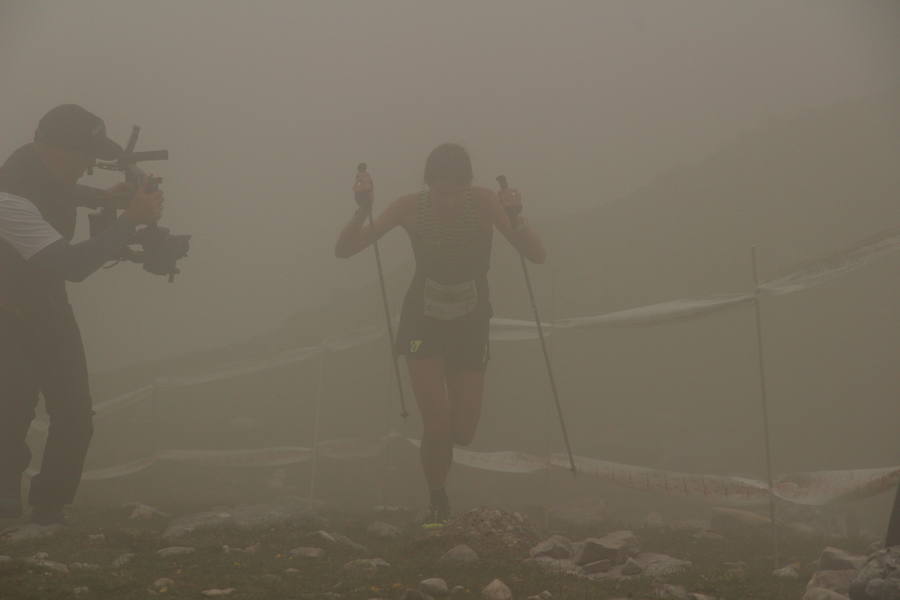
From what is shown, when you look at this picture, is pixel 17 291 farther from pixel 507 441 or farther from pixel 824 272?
pixel 507 441

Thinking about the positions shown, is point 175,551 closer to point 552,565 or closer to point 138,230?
point 552,565

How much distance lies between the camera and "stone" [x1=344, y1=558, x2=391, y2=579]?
5.64 m

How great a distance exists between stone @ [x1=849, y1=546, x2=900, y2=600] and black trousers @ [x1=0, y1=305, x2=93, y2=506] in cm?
567

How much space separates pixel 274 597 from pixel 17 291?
3.53 m

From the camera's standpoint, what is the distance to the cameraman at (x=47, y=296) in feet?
22.0

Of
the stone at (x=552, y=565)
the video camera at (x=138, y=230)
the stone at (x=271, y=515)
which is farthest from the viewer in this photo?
the stone at (x=271, y=515)

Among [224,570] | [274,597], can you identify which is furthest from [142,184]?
[274,597]

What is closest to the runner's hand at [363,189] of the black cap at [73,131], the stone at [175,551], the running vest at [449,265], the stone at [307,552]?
the running vest at [449,265]

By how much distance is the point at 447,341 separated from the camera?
27.8ft

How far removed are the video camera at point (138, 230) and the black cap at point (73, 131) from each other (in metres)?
0.18

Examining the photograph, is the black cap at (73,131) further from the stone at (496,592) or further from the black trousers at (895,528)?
the black trousers at (895,528)

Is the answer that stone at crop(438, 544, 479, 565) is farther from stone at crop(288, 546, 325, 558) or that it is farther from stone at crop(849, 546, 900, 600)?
stone at crop(849, 546, 900, 600)

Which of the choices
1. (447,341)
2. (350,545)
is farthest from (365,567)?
(447,341)

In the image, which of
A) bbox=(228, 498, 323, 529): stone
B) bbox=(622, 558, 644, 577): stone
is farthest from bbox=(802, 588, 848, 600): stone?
bbox=(228, 498, 323, 529): stone
